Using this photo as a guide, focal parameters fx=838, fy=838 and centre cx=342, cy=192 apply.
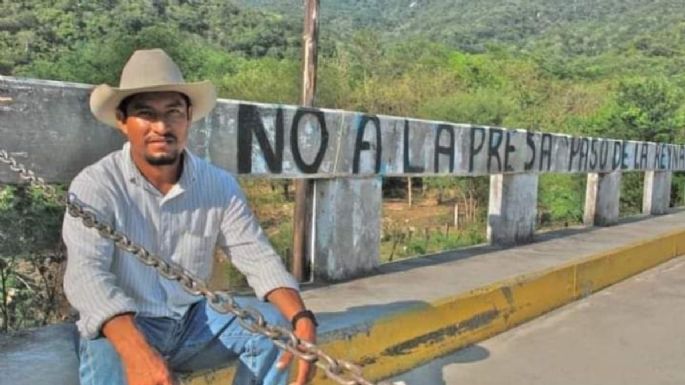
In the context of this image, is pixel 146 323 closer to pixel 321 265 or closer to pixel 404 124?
pixel 321 265

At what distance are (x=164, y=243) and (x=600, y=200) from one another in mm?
10093

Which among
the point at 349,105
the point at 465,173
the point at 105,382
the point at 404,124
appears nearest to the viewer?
the point at 105,382

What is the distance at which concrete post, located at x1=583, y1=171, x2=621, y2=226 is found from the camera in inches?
471

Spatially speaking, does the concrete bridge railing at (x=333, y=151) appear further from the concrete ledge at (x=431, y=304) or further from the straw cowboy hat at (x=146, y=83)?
the straw cowboy hat at (x=146, y=83)

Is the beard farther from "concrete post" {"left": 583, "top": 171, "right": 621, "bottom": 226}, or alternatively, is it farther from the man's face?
"concrete post" {"left": 583, "top": 171, "right": 621, "bottom": 226}

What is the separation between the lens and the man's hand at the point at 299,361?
8.86 feet

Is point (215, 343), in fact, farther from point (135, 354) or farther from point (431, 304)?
point (431, 304)

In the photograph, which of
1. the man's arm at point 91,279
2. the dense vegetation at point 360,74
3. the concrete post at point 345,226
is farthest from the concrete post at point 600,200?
the man's arm at point 91,279

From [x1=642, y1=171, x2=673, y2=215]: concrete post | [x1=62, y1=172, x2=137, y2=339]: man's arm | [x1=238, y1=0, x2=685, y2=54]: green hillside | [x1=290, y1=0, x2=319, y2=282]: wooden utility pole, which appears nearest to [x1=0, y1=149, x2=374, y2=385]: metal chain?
[x1=62, y1=172, x2=137, y2=339]: man's arm

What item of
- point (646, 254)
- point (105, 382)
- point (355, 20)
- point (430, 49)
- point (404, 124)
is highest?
point (355, 20)

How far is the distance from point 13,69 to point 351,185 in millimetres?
18897

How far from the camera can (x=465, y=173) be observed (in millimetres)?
8078

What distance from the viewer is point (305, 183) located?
651 centimetres

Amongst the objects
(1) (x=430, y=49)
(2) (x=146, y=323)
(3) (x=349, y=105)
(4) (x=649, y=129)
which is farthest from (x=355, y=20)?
(2) (x=146, y=323)
